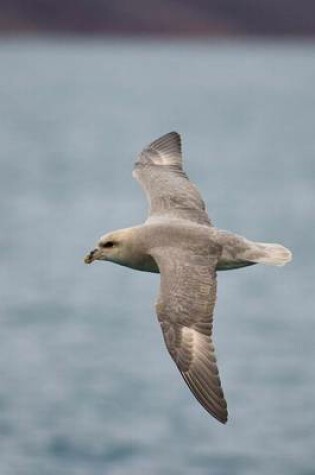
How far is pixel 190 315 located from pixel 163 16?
16088 centimetres

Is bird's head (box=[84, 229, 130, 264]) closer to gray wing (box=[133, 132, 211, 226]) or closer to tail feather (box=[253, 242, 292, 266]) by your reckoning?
gray wing (box=[133, 132, 211, 226])

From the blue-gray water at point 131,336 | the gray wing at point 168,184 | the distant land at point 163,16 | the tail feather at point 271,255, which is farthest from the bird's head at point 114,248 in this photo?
the distant land at point 163,16

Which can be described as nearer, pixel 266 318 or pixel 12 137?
pixel 266 318

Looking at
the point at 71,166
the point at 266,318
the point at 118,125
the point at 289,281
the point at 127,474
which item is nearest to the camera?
the point at 127,474

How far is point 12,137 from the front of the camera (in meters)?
108

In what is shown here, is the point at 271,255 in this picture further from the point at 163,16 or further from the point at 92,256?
the point at 163,16

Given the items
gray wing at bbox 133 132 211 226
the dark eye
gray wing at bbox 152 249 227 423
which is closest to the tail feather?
gray wing at bbox 152 249 227 423

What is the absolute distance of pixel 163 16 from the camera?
559 feet

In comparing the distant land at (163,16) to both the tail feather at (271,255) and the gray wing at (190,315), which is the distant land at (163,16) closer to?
the tail feather at (271,255)

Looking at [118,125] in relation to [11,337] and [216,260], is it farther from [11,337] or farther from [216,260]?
[216,260]

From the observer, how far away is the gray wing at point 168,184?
13000 mm

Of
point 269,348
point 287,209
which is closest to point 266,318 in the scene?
point 269,348

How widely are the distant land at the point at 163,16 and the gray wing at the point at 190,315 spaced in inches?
6131

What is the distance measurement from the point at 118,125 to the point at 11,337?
9009cm
